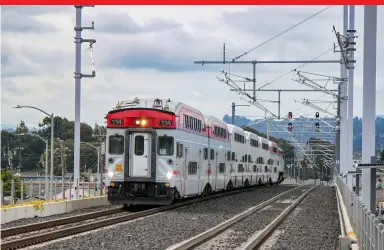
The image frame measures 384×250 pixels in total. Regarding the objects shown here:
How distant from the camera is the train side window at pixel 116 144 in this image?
83.7 ft

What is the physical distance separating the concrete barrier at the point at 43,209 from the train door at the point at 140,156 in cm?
237

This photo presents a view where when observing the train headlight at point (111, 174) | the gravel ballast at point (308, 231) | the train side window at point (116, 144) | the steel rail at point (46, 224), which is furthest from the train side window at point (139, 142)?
the gravel ballast at point (308, 231)

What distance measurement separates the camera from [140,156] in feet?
83.1

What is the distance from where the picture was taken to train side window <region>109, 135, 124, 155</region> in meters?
25.5

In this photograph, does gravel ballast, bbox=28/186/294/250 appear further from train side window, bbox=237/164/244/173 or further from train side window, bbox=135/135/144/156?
train side window, bbox=237/164/244/173

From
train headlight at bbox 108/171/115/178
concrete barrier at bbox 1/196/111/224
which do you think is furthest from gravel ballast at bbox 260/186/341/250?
concrete barrier at bbox 1/196/111/224

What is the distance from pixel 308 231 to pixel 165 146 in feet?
23.1

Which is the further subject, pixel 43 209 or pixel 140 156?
pixel 140 156

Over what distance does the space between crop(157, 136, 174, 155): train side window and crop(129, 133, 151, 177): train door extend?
39cm

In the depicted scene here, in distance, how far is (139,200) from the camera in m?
25.1

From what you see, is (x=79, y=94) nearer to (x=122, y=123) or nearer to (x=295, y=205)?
(x=122, y=123)

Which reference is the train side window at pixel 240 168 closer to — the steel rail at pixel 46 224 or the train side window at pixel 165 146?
the train side window at pixel 165 146

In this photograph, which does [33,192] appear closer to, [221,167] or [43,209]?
[43,209]

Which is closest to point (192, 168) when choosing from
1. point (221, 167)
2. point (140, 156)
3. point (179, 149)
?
point (179, 149)
